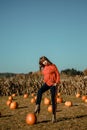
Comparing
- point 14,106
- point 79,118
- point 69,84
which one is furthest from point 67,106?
point 69,84

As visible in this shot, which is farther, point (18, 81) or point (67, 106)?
point (18, 81)

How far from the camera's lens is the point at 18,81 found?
25.1 metres

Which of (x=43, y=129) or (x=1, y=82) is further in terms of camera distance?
(x=1, y=82)

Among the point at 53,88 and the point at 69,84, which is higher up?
the point at 69,84

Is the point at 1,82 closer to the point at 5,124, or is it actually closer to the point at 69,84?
the point at 69,84

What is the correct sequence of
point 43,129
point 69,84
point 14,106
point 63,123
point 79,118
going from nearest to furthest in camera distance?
1. point 43,129
2. point 63,123
3. point 79,118
4. point 14,106
5. point 69,84

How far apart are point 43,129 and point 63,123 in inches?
43.3

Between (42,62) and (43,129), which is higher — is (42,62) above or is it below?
above

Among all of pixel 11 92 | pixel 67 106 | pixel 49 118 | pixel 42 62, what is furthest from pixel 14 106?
pixel 11 92

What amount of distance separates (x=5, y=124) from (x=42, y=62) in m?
2.64

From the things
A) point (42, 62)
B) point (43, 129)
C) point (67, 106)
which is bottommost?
point (43, 129)

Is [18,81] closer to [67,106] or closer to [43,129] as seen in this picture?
[67,106]

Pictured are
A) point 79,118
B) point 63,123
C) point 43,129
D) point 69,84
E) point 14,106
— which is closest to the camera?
point 43,129

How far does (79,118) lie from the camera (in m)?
11.3
